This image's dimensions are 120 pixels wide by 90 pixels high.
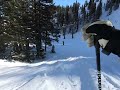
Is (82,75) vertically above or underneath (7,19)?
underneath

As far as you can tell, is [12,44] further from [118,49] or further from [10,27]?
[118,49]

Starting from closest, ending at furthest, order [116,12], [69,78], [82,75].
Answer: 1. [69,78]
2. [82,75]
3. [116,12]

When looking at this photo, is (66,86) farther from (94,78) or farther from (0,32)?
(0,32)

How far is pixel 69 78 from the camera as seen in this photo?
9.82 meters

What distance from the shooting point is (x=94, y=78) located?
32.4 ft

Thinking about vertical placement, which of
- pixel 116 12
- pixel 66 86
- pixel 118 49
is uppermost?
pixel 116 12

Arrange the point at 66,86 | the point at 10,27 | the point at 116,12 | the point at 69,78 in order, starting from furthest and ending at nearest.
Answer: the point at 116,12, the point at 10,27, the point at 69,78, the point at 66,86

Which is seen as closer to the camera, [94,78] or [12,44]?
[94,78]

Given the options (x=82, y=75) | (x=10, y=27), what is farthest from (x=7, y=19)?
(x=82, y=75)

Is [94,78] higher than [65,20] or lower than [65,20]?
lower

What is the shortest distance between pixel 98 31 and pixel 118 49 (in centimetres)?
23

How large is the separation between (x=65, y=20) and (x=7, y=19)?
254 ft

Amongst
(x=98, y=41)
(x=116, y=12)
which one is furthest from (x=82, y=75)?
(x=116, y=12)

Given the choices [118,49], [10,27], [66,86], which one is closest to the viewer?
[118,49]
